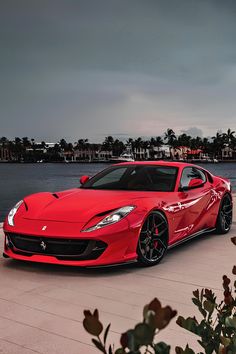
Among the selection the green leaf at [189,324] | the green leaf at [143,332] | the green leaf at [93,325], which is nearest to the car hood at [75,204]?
the green leaf at [189,324]

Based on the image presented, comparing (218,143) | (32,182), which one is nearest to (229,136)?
(218,143)

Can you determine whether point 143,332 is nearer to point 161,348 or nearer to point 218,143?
point 161,348

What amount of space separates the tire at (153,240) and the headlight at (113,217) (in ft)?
1.07

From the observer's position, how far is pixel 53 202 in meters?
5.48

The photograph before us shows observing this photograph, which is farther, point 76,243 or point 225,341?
point 76,243

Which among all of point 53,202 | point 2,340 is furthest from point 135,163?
point 2,340

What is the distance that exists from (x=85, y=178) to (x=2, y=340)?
384 cm

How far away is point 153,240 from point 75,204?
1.02 meters

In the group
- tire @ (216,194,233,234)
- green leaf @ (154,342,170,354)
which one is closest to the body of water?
tire @ (216,194,233,234)

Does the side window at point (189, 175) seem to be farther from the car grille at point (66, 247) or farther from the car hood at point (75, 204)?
the car grille at point (66, 247)

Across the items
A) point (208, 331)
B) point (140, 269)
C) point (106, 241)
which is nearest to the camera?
point (208, 331)

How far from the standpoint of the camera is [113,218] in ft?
16.1

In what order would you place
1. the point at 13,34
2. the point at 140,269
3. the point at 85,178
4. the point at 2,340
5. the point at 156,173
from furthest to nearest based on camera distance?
the point at 13,34 → the point at 85,178 → the point at 156,173 → the point at 140,269 → the point at 2,340

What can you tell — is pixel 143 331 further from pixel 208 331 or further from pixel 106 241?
pixel 106 241
